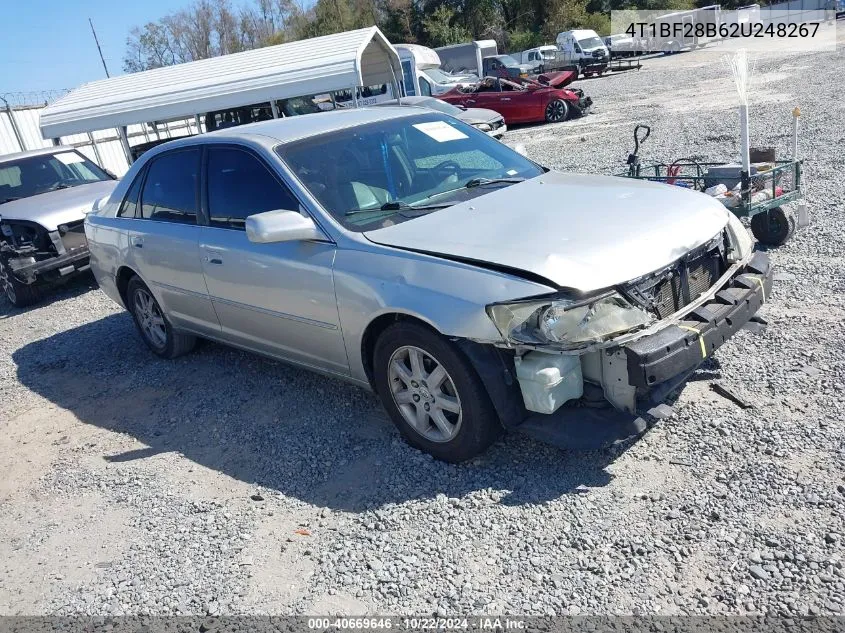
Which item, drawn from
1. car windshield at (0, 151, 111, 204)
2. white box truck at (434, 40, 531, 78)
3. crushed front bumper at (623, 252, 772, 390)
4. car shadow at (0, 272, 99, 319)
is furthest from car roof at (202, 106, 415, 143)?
white box truck at (434, 40, 531, 78)

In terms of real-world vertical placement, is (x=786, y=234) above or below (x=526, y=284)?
below

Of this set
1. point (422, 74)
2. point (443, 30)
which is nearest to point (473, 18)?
point (443, 30)

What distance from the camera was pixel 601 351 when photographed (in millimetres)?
3293

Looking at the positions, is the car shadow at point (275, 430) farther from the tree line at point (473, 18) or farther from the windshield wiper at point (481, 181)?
the tree line at point (473, 18)

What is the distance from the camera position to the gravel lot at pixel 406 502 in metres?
2.88

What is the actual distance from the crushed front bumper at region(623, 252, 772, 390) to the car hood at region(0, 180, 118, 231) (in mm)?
7650

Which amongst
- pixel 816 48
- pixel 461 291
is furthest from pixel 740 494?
pixel 816 48

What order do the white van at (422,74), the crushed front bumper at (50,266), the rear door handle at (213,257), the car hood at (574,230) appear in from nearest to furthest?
1. the car hood at (574,230)
2. the rear door handle at (213,257)
3. the crushed front bumper at (50,266)
4. the white van at (422,74)

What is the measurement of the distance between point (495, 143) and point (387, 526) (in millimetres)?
2908

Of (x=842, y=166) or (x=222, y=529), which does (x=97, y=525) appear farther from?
(x=842, y=166)

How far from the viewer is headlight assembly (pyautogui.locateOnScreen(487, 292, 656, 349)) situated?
3193 millimetres

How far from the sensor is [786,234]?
21.1 ft

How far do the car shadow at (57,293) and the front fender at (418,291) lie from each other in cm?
617

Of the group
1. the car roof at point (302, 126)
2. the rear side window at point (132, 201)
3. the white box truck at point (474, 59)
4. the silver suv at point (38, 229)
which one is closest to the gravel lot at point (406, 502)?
the rear side window at point (132, 201)
